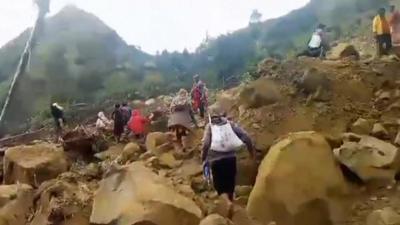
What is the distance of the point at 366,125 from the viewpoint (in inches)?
346

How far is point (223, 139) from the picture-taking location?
6680 millimetres

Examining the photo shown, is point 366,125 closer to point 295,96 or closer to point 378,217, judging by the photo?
point 295,96

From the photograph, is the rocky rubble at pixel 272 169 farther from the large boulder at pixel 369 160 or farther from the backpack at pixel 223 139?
the backpack at pixel 223 139

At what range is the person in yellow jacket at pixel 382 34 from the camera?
11.8 metres

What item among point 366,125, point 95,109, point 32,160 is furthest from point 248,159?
point 95,109

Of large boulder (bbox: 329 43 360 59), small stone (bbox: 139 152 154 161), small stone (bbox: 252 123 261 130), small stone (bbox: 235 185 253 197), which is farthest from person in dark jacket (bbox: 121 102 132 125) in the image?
small stone (bbox: 235 185 253 197)

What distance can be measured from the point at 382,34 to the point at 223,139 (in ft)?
20.2

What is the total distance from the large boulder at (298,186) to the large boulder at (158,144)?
3.42 meters

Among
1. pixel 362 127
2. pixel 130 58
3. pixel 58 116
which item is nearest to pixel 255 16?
pixel 130 58

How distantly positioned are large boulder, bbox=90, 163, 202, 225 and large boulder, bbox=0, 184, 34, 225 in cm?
182

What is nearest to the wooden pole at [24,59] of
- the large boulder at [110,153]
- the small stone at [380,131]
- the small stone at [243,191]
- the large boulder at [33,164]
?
the large boulder at [110,153]

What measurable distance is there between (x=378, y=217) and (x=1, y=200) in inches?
191

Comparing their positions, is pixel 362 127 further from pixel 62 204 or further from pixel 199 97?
pixel 199 97

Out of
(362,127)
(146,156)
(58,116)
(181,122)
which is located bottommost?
(146,156)
